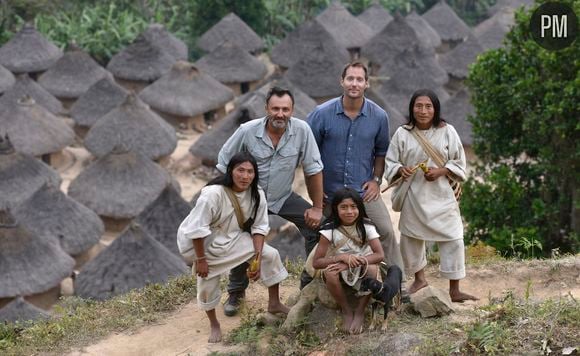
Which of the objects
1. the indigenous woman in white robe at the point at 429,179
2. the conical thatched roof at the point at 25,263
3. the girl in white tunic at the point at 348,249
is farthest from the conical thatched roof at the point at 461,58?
the girl in white tunic at the point at 348,249

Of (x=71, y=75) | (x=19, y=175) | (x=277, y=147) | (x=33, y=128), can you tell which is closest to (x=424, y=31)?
(x=71, y=75)

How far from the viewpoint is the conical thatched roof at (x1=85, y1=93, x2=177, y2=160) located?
73.7 feet

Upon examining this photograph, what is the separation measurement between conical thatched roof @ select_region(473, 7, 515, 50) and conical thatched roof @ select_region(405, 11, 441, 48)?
1566 millimetres

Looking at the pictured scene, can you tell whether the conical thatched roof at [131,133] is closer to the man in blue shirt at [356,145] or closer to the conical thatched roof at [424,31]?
the conical thatched roof at [424,31]

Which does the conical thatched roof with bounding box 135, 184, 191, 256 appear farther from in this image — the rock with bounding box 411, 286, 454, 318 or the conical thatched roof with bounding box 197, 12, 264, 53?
the conical thatched roof with bounding box 197, 12, 264, 53

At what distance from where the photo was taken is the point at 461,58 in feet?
102

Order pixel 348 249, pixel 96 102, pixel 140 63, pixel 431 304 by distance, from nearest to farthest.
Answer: pixel 348 249
pixel 431 304
pixel 96 102
pixel 140 63

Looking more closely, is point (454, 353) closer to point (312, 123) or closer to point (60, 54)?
point (312, 123)

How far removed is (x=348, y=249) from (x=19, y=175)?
14686 mm

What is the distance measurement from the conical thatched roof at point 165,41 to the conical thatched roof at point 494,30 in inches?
435

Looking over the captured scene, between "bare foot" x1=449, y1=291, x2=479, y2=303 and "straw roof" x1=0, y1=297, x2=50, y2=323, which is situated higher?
"bare foot" x1=449, y1=291, x2=479, y2=303

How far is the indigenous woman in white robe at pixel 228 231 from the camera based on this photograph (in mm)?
6402

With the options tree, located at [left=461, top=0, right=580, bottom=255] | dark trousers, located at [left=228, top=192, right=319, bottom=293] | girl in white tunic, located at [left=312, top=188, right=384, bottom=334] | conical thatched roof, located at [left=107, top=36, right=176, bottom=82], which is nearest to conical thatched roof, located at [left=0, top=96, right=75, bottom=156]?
conical thatched roof, located at [left=107, top=36, right=176, bottom=82]

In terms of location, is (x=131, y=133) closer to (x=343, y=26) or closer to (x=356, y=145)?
(x=343, y=26)
